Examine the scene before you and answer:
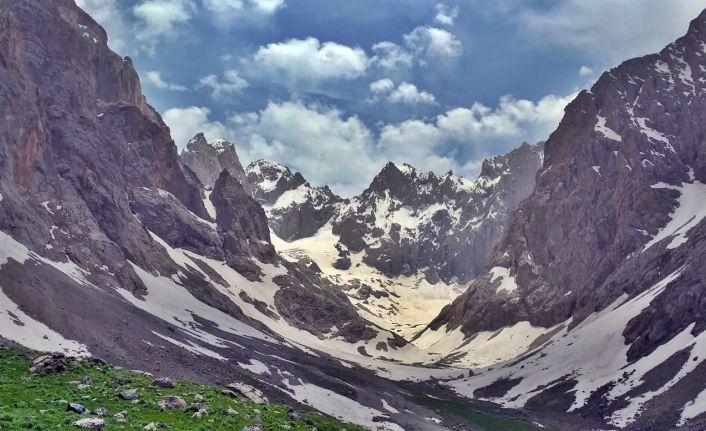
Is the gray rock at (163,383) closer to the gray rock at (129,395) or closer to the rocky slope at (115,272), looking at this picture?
the gray rock at (129,395)

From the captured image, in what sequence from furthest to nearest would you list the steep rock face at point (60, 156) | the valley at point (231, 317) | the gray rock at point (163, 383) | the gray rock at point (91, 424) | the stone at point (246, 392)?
the steep rock face at point (60, 156) < the valley at point (231, 317) < the stone at point (246, 392) < the gray rock at point (163, 383) < the gray rock at point (91, 424)

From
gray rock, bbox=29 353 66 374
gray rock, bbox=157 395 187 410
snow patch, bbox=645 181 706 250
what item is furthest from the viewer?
snow patch, bbox=645 181 706 250

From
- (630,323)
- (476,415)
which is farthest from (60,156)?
(630,323)

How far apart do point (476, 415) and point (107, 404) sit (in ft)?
263

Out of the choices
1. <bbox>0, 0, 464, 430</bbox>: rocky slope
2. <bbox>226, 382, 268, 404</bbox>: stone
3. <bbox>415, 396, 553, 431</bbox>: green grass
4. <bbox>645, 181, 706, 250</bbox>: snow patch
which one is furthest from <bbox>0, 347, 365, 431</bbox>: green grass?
<bbox>645, 181, 706, 250</bbox>: snow patch

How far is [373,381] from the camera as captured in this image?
394ft

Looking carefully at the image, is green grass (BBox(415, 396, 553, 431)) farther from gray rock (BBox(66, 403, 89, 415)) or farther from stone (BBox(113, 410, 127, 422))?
gray rock (BBox(66, 403, 89, 415))

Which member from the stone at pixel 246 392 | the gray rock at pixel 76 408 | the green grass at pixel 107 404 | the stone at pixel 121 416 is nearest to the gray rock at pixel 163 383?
the green grass at pixel 107 404


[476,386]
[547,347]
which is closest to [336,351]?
[476,386]

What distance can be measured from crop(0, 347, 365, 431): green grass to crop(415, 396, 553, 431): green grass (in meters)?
56.1

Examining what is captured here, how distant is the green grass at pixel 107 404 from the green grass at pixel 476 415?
56120 mm

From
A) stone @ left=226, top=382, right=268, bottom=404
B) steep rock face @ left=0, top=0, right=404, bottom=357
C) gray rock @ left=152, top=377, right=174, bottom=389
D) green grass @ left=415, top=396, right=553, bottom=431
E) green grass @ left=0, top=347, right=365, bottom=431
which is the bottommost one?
green grass @ left=415, top=396, right=553, bottom=431

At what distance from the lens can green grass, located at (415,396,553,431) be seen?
92838 mm

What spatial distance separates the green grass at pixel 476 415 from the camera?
92.8 meters
